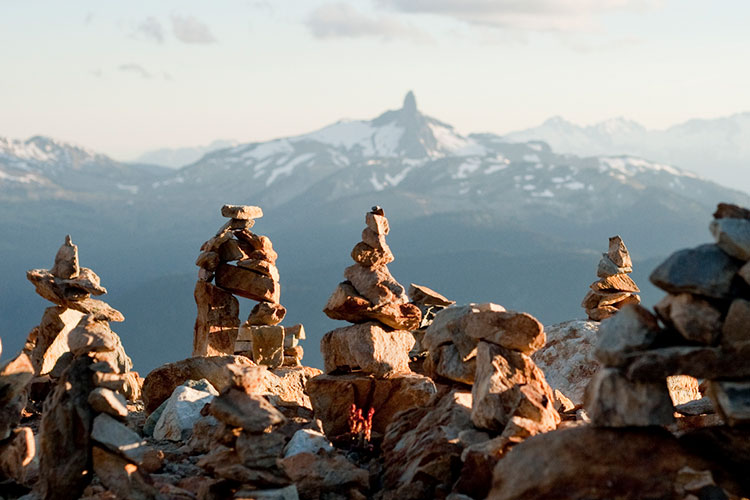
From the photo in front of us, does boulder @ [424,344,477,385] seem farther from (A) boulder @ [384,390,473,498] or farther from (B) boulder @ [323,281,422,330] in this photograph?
(B) boulder @ [323,281,422,330]

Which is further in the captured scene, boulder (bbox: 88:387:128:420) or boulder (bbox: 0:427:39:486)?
boulder (bbox: 0:427:39:486)

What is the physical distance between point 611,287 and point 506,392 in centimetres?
1083

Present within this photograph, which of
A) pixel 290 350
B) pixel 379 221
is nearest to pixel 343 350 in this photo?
pixel 379 221

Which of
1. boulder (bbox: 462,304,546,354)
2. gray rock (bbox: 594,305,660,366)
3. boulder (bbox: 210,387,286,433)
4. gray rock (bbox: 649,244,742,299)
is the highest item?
gray rock (bbox: 649,244,742,299)

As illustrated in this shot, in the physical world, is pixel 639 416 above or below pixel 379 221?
below

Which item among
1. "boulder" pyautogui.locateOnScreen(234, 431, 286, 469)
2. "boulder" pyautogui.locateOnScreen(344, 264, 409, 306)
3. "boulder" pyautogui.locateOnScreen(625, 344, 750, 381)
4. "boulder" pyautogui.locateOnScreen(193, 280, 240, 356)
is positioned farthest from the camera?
"boulder" pyautogui.locateOnScreen(193, 280, 240, 356)

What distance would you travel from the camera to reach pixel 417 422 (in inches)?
533

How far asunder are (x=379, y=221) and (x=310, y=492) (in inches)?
239

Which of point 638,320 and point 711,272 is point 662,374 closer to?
point 638,320

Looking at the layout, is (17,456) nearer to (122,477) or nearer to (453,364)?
(122,477)

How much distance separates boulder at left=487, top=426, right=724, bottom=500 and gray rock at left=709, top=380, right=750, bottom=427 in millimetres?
670

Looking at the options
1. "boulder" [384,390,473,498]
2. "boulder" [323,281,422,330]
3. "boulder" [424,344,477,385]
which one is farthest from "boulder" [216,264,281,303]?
"boulder" [384,390,473,498]

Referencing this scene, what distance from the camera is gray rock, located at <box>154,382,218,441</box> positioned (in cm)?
1571

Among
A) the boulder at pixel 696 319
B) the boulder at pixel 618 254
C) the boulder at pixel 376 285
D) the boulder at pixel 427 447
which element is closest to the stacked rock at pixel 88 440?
the boulder at pixel 427 447
